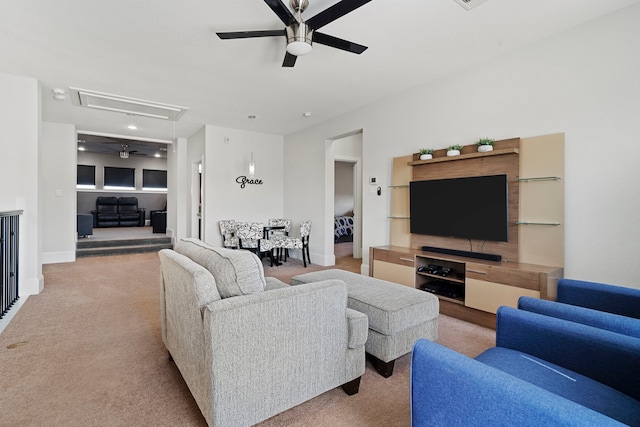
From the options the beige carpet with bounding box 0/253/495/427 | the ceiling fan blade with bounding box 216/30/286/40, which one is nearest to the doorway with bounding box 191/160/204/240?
the beige carpet with bounding box 0/253/495/427

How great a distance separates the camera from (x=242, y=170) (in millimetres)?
6395

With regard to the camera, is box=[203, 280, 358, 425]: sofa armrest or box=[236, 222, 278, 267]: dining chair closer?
box=[203, 280, 358, 425]: sofa armrest

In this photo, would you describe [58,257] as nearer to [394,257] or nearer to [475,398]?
[394,257]

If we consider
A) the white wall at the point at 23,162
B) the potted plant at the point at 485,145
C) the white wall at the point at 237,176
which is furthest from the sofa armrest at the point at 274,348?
the white wall at the point at 237,176

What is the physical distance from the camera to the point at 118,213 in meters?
10.7

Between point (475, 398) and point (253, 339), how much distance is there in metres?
0.93

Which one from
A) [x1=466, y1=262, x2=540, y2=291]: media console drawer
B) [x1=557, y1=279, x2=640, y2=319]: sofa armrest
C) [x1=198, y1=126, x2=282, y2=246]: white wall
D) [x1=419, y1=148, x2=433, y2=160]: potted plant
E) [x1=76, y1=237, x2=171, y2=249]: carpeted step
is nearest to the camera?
[x1=557, y1=279, x2=640, y2=319]: sofa armrest

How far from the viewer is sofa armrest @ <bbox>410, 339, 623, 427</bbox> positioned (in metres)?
0.78

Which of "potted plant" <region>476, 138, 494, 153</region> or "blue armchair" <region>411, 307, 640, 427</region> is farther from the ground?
"potted plant" <region>476, 138, 494, 153</region>

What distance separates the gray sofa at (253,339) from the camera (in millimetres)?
1380

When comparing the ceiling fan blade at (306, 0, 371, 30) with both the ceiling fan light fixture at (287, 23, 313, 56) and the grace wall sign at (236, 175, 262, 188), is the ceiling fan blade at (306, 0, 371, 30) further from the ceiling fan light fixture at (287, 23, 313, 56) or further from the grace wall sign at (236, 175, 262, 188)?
the grace wall sign at (236, 175, 262, 188)

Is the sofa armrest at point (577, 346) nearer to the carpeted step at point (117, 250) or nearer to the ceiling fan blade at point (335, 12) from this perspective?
the ceiling fan blade at point (335, 12)

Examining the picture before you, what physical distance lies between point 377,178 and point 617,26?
2.76 meters

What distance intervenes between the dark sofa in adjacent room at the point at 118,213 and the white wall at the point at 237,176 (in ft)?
21.3
